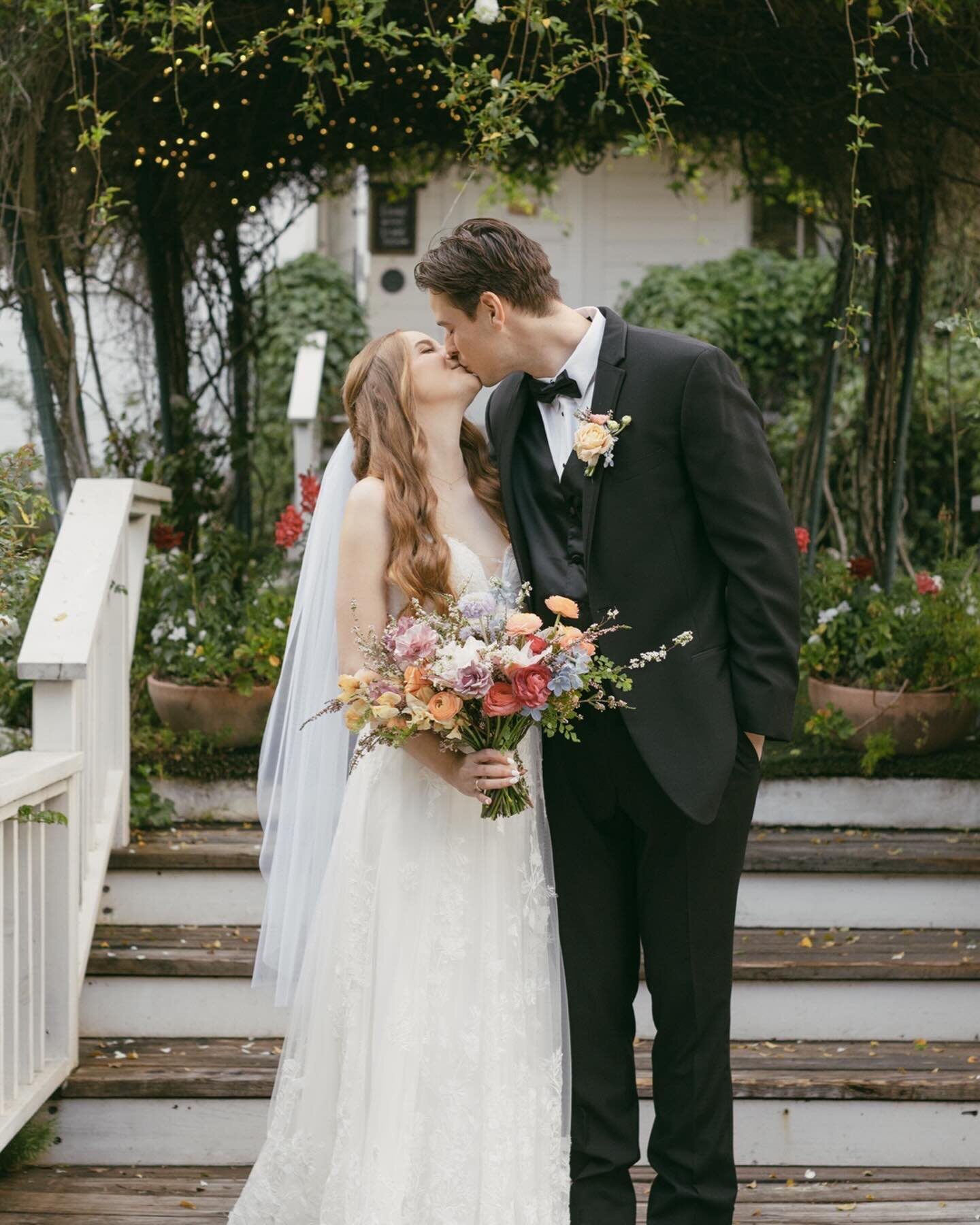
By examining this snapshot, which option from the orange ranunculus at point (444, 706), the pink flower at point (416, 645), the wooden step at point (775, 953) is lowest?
the wooden step at point (775, 953)

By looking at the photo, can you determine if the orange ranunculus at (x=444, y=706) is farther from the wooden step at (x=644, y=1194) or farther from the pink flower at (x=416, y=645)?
the wooden step at (x=644, y=1194)

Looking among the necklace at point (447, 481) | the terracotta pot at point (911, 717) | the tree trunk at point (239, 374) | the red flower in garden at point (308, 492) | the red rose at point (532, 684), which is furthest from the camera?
the tree trunk at point (239, 374)

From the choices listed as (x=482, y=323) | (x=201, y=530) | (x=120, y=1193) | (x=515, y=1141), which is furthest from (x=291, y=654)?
(x=201, y=530)

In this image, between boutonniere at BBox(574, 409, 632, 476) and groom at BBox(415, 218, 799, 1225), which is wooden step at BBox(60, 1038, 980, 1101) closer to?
groom at BBox(415, 218, 799, 1225)

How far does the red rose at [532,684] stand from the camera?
1966mm

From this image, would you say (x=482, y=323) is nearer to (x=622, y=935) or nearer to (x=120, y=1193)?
(x=622, y=935)

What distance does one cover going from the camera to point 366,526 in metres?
2.32

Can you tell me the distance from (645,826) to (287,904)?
0.72 m

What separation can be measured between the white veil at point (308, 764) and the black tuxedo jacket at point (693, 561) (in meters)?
0.54

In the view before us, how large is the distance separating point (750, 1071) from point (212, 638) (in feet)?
6.77

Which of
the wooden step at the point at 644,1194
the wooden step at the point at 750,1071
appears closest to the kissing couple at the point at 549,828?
the wooden step at the point at 644,1194

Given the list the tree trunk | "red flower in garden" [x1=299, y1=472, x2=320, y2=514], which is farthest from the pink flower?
the tree trunk

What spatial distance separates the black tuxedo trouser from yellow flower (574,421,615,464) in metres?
0.43

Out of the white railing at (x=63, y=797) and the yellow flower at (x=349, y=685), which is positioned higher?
the yellow flower at (x=349, y=685)
